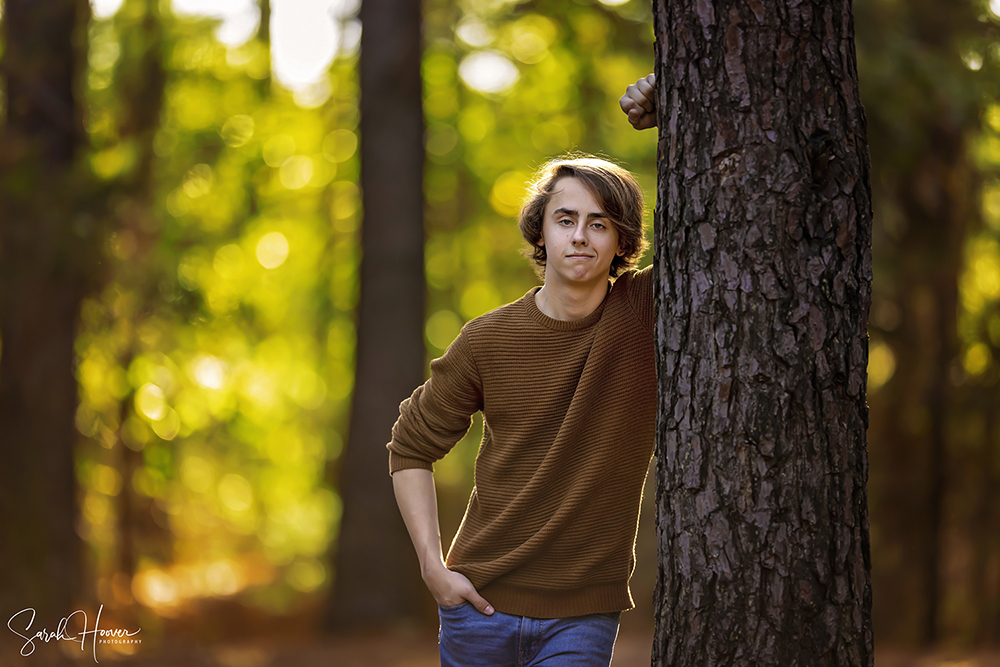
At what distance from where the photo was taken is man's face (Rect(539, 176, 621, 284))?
269 centimetres

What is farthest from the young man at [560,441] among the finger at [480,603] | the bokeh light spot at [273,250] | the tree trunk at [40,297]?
the bokeh light spot at [273,250]

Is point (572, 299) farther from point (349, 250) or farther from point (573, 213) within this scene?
point (349, 250)

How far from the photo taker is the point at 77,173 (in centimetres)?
725

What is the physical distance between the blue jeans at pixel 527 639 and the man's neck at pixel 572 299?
3.09 feet

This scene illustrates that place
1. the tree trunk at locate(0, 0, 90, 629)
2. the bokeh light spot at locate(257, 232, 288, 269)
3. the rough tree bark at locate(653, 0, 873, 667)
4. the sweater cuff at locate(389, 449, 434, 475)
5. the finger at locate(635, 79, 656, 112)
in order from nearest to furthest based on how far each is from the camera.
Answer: the rough tree bark at locate(653, 0, 873, 667)
the finger at locate(635, 79, 656, 112)
the sweater cuff at locate(389, 449, 434, 475)
the tree trunk at locate(0, 0, 90, 629)
the bokeh light spot at locate(257, 232, 288, 269)

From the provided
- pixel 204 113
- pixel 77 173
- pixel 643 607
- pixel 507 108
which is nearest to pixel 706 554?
pixel 77 173

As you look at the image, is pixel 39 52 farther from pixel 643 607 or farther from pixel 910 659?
pixel 910 659

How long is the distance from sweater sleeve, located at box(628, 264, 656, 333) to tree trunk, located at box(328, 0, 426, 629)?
217 inches

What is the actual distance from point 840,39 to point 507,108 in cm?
1059

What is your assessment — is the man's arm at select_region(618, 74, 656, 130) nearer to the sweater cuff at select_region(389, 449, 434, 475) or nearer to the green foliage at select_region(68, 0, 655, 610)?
the sweater cuff at select_region(389, 449, 434, 475)

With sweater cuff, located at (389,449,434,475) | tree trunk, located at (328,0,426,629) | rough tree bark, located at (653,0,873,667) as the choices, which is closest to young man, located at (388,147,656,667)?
sweater cuff, located at (389,449,434,475)

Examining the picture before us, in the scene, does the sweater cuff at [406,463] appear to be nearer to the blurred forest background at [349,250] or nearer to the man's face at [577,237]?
the man's face at [577,237]

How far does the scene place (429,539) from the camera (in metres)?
2.84

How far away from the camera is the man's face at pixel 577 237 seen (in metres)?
2.69
